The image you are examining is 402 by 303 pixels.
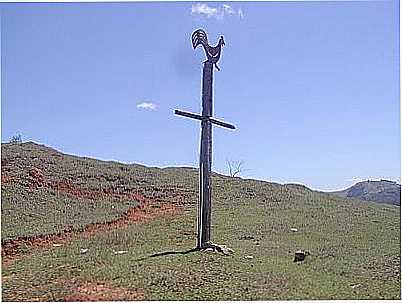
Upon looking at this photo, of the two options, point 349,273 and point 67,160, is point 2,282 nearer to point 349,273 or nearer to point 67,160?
point 349,273

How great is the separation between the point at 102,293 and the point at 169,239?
455 centimetres

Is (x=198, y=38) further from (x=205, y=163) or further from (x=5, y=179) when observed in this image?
(x=5, y=179)

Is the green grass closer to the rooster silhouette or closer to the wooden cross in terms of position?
the wooden cross

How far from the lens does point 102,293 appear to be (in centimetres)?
895

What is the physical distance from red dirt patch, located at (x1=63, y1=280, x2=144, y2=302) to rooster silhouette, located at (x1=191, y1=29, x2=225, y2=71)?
4461 millimetres

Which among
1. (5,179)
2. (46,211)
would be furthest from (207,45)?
(5,179)

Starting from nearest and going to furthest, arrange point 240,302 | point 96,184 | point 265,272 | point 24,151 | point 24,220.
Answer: point 240,302
point 265,272
point 24,220
point 96,184
point 24,151

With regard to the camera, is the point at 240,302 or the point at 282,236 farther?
the point at 282,236

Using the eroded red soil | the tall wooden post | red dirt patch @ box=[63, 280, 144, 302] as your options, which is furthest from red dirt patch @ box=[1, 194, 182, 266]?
the tall wooden post

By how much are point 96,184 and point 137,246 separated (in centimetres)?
957

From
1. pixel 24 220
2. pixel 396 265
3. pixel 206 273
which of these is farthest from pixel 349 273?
pixel 24 220

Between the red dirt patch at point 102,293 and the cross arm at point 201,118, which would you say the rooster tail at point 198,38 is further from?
the red dirt patch at point 102,293

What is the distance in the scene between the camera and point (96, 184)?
21.8 meters

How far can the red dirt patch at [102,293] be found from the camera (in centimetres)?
877
